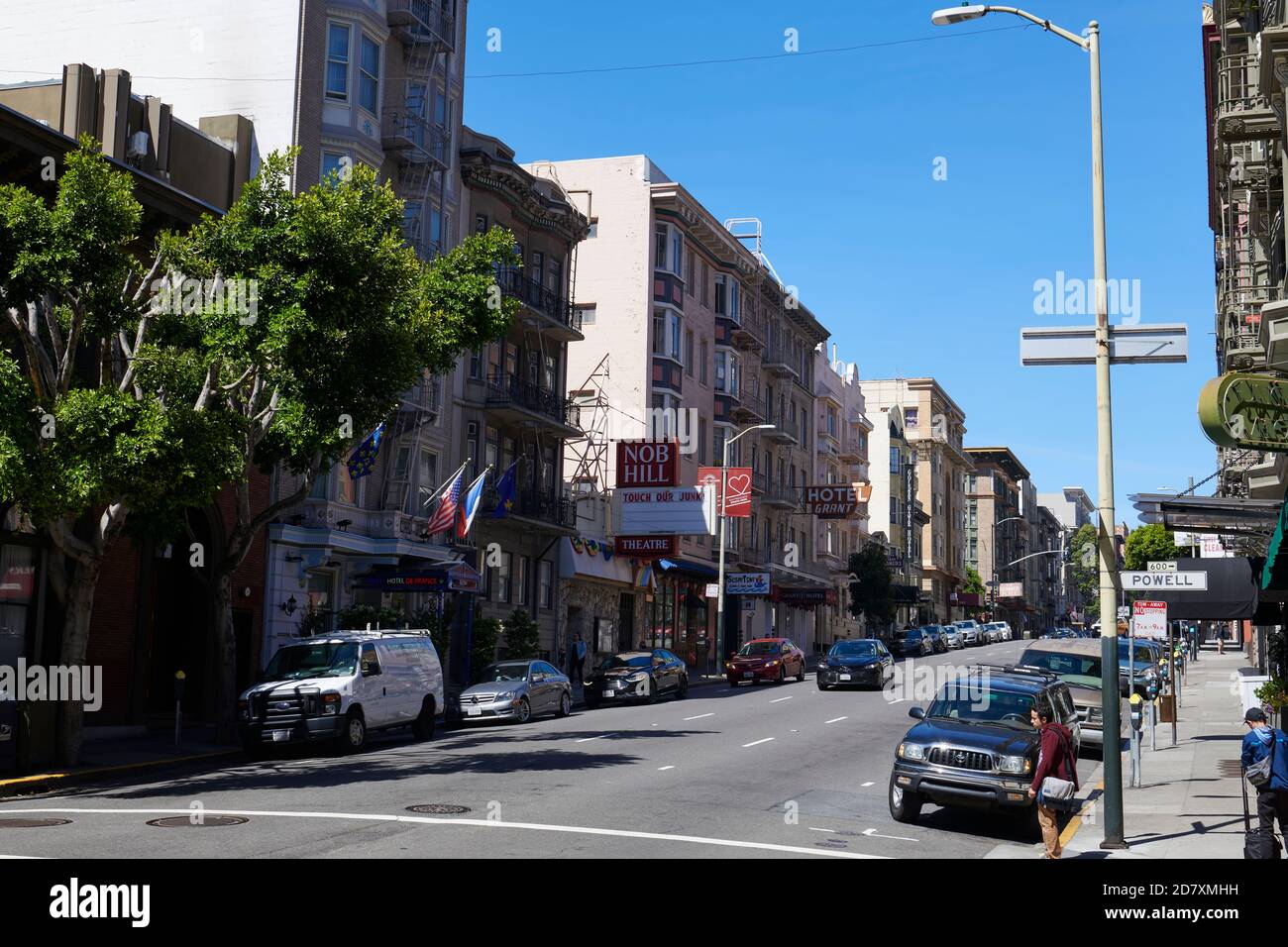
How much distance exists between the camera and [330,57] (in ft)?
111

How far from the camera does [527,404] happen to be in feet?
140

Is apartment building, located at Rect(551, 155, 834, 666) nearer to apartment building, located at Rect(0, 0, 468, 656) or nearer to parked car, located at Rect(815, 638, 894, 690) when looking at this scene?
parked car, located at Rect(815, 638, 894, 690)

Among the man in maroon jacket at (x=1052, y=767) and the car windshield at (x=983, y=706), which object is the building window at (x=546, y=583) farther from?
the man in maroon jacket at (x=1052, y=767)

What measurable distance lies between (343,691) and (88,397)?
23.4 ft

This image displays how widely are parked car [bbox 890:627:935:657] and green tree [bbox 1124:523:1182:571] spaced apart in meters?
13.9

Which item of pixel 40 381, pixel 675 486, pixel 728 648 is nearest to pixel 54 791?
pixel 40 381

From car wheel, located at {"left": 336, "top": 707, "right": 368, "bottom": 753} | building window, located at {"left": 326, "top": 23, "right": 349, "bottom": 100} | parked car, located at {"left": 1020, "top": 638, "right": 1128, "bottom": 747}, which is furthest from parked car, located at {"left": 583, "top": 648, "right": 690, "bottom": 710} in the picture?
building window, located at {"left": 326, "top": 23, "right": 349, "bottom": 100}

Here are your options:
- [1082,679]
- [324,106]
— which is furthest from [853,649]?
[324,106]

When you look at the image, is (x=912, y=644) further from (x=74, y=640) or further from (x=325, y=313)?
(x=74, y=640)

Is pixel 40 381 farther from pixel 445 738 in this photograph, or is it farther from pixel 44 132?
pixel 445 738

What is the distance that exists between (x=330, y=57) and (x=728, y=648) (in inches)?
1465

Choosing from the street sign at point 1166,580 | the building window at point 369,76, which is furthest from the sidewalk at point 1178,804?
the building window at point 369,76

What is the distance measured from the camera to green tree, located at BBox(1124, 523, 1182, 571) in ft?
247

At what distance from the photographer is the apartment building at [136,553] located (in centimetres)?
2322
